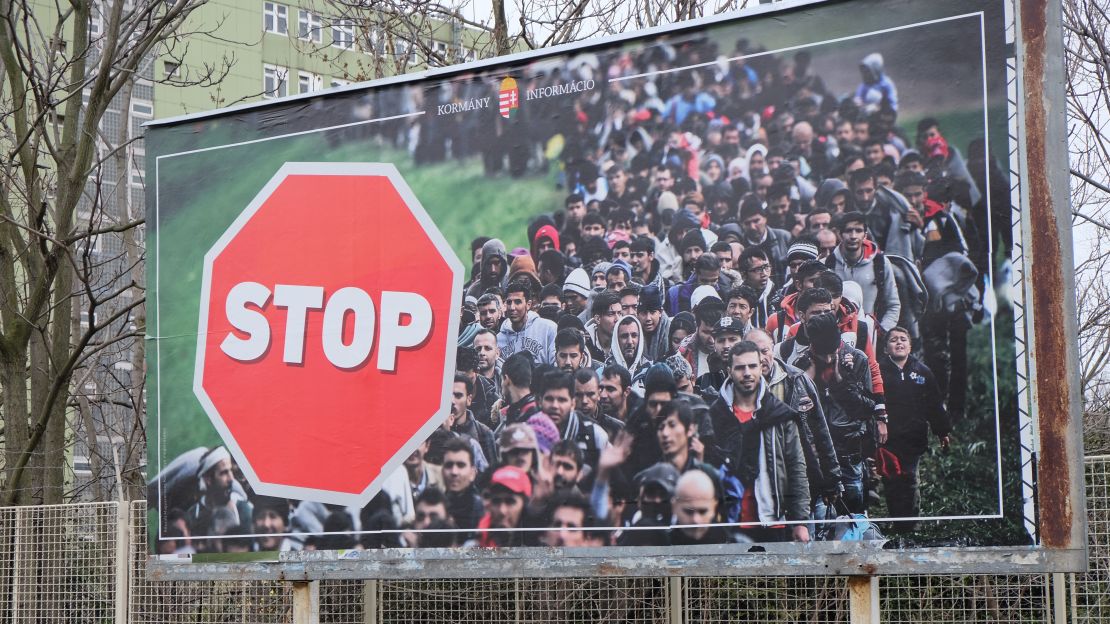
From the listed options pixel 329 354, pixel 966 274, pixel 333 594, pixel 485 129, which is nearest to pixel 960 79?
pixel 966 274

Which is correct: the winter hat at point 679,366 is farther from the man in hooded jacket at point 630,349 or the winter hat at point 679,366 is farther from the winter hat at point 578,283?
the winter hat at point 578,283

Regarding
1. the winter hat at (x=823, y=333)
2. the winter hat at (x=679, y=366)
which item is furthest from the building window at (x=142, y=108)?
the winter hat at (x=823, y=333)

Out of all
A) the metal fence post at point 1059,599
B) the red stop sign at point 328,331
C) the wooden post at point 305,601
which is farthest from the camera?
the wooden post at point 305,601

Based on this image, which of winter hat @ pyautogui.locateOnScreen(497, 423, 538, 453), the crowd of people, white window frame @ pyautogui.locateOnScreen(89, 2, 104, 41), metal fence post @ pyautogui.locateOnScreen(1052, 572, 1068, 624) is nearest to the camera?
the crowd of people

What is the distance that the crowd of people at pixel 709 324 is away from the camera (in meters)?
5.60

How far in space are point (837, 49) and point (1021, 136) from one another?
1001 millimetres

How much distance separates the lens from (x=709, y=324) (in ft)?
20.0

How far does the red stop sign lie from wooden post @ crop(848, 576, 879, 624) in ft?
8.00

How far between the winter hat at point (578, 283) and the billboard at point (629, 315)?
1 centimetres

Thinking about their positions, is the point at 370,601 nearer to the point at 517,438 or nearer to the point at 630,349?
the point at 517,438

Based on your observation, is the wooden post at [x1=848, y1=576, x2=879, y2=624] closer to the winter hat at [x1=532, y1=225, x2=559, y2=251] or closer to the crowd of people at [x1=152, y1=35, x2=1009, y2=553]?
the crowd of people at [x1=152, y1=35, x2=1009, y2=553]

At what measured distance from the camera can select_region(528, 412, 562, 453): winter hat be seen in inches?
253

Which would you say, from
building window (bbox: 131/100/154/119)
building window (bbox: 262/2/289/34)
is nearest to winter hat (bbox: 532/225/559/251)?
building window (bbox: 131/100/154/119)

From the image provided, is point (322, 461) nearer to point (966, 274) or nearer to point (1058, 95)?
point (966, 274)
